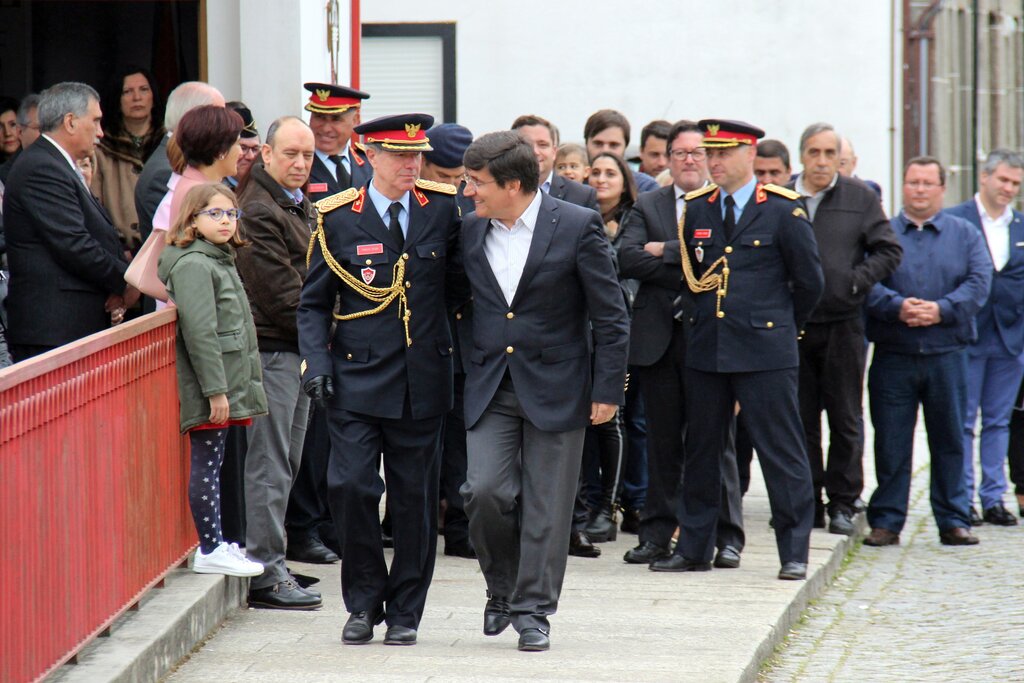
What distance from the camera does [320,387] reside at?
6.01 m

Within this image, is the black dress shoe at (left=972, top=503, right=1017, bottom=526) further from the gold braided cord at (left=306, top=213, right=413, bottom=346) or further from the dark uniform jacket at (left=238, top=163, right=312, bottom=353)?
the gold braided cord at (left=306, top=213, right=413, bottom=346)

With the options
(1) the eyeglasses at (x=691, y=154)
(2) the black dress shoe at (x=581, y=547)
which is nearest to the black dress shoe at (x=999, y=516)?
(2) the black dress shoe at (x=581, y=547)

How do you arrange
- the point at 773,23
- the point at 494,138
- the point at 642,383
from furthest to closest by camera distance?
the point at 773,23 < the point at 642,383 < the point at 494,138

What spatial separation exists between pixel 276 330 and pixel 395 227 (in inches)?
40.0

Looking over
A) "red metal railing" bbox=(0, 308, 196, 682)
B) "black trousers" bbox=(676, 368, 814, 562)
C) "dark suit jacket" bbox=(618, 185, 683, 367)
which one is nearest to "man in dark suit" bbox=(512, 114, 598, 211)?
"dark suit jacket" bbox=(618, 185, 683, 367)

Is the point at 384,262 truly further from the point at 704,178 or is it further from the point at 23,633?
the point at 704,178

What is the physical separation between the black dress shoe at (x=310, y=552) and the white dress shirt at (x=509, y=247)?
2217 millimetres

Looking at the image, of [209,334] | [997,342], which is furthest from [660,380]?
[997,342]

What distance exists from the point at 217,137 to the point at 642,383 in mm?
2667

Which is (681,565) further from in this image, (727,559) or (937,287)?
(937,287)

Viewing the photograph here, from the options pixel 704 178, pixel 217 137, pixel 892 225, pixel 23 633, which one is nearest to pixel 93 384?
pixel 23 633

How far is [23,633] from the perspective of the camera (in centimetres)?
471

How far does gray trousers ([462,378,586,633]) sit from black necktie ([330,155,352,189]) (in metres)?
2.09

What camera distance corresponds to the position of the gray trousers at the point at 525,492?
6145 mm
